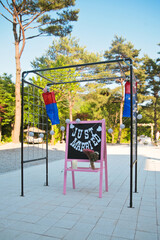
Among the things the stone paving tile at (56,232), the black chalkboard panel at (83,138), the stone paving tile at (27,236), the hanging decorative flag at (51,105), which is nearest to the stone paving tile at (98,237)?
the stone paving tile at (56,232)

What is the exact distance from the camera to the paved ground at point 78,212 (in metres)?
2.29

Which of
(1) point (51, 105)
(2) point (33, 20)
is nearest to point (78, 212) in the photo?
(1) point (51, 105)

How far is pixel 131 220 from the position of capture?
264cm

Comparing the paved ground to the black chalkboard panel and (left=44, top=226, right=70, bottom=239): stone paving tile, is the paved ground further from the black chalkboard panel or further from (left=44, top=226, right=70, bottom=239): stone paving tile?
the black chalkboard panel

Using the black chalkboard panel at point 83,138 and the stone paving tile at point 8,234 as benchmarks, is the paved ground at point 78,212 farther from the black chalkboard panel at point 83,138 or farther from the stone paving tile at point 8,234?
the black chalkboard panel at point 83,138

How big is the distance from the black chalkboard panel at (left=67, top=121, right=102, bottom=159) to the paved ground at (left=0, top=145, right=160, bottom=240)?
71 cm

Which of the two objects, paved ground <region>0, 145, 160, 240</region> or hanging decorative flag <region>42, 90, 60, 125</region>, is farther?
hanging decorative flag <region>42, 90, 60, 125</region>

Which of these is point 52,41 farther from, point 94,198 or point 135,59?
point 94,198

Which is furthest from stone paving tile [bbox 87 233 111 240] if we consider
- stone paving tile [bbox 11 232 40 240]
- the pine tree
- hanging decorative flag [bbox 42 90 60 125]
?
the pine tree

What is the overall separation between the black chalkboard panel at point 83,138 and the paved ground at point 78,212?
706 millimetres

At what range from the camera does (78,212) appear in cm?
292

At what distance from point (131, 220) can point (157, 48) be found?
18.8 meters

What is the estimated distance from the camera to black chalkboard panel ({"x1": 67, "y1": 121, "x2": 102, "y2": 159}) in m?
3.87

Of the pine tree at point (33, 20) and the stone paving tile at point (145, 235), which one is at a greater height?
the pine tree at point (33, 20)
